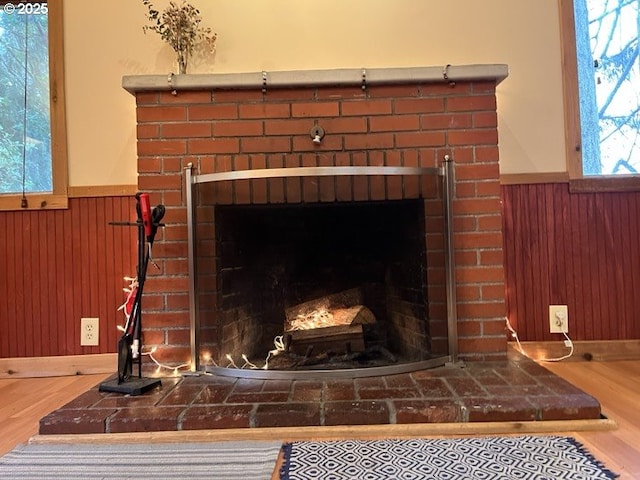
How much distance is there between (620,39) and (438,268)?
1.38m

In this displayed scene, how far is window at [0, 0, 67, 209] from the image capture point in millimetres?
1899

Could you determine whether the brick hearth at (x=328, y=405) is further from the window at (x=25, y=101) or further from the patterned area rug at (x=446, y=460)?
the window at (x=25, y=101)

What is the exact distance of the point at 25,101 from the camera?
1912mm

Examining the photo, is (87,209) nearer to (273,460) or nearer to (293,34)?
(293,34)

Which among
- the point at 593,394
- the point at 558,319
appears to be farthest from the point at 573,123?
the point at 593,394

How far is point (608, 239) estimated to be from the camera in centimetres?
186

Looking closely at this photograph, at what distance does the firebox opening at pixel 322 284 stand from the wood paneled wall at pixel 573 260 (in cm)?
49

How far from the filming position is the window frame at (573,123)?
1838 mm

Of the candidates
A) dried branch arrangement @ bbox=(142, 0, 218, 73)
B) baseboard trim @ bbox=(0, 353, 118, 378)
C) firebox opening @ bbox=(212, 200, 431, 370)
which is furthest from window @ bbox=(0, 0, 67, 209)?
firebox opening @ bbox=(212, 200, 431, 370)

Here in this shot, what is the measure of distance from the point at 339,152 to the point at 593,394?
1.23m

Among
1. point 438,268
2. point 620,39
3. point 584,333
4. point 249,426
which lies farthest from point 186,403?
point 620,39

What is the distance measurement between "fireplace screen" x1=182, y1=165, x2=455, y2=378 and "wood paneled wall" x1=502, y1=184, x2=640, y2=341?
0.48 meters

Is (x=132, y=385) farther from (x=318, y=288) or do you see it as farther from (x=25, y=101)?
(x=25, y=101)

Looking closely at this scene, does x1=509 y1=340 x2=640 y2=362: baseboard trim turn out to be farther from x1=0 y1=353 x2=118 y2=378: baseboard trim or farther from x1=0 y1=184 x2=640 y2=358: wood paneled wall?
x1=0 y1=353 x2=118 y2=378: baseboard trim
